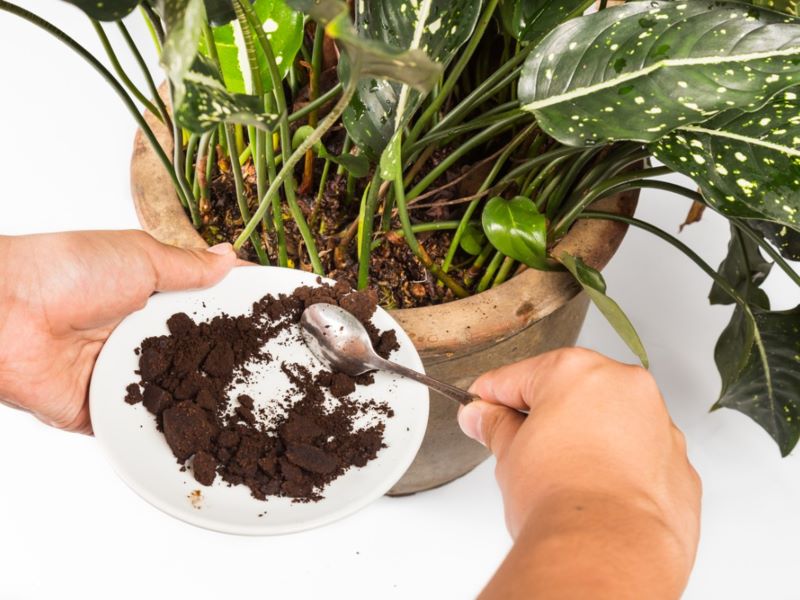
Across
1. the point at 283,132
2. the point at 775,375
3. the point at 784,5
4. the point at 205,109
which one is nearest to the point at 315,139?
the point at 205,109

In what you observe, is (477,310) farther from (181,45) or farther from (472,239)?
(181,45)

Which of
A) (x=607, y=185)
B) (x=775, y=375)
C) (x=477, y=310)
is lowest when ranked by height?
(x=775, y=375)

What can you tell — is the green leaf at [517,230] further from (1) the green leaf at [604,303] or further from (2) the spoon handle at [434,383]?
(2) the spoon handle at [434,383]

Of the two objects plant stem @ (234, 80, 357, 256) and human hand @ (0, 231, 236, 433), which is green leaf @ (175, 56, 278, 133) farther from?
human hand @ (0, 231, 236, 433)

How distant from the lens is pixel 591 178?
3.22ft

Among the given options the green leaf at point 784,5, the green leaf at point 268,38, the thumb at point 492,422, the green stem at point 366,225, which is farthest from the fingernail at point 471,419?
the green leaf at point 784,5

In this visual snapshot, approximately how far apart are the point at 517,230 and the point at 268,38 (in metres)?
0.30

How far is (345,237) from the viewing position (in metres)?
1.01

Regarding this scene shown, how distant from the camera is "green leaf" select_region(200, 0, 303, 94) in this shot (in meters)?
0.80

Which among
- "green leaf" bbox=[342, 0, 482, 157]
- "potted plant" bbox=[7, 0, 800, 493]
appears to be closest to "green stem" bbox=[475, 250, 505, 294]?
"potted plant" bbox=[7, 0, 800, 493]

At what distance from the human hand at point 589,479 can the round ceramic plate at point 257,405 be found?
0.38ft

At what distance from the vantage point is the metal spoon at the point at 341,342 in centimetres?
81

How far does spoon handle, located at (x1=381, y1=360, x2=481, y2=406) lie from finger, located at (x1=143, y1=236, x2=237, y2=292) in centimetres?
19

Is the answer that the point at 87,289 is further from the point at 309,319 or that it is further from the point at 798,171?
the point at 798,171
